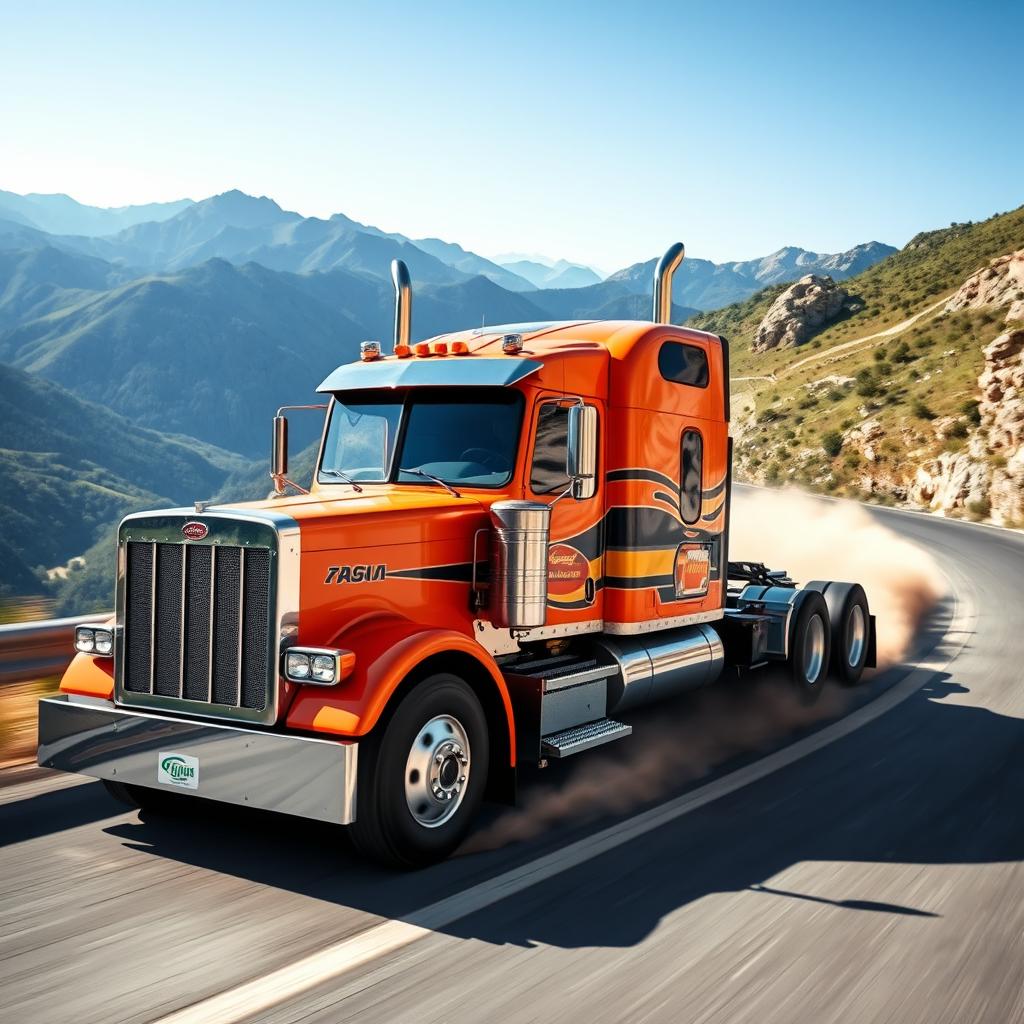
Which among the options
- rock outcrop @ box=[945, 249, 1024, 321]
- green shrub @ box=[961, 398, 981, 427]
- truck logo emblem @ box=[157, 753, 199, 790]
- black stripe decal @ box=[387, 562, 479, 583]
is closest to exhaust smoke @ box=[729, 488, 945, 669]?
black stripe decal @ box=[387, 562, 479, 583]

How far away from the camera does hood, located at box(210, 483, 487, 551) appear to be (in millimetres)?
5328

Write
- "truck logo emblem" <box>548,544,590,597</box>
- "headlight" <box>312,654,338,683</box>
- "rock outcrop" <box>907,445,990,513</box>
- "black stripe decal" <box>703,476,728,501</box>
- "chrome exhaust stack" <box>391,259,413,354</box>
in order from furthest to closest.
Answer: "rock outcrop" <box>907,445,990,513</box> < "black stripe decal" <box>703,476,728,501</box> < "chrome exhaust stack" <box>391,259,413,354</box> < "truck logo emblem" <box>548,544,590,597</box> < "headlight" <box>312,654,338,683</box>

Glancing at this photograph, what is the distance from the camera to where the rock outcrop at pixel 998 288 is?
55344mm

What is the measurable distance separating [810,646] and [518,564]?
15.0 feet

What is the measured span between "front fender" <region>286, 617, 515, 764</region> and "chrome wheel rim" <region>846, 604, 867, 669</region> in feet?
19.1

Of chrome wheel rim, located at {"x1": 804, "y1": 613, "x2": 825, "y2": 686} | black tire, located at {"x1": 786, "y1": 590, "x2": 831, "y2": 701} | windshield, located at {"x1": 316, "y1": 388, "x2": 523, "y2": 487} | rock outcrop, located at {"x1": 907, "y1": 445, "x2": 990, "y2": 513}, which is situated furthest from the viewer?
rock outcrop, located at {"x1": 907, "y1": 445, "x2": 990, "y2": 513}

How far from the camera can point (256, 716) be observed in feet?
16.6

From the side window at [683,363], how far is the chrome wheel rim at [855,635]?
3407 mm

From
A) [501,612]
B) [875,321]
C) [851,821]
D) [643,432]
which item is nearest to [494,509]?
[501,612]

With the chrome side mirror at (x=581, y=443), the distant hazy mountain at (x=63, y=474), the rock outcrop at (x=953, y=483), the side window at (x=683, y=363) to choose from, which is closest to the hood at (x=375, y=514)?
the chrome side mirror at (x=581, y=443)

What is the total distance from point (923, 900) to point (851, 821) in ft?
3.93

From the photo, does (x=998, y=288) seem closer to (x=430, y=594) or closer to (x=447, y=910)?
(x=430, y=594)

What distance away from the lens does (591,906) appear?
15.8 feet

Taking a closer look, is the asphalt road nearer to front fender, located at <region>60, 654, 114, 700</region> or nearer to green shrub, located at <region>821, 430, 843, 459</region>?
front fender, located at <region>60, 654, 114, 700</region>
